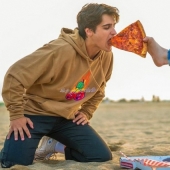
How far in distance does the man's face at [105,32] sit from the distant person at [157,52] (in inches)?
15.0

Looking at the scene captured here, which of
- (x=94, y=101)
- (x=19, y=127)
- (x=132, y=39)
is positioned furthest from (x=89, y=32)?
Result: (x=19, y=127)

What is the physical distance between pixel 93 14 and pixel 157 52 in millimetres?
781

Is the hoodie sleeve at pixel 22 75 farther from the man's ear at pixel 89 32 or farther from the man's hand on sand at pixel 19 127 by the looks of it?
the man's ear at pixel 89 32

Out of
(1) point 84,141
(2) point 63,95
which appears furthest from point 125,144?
(2) point 63,95

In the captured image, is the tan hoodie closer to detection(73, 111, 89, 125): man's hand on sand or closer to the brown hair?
detection(73, 111, 89, 125): man's hand on sand

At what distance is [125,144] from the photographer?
19.8 feet

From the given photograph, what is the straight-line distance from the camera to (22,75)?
409cm

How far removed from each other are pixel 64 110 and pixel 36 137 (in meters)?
0.41

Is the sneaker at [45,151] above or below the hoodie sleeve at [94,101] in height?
below

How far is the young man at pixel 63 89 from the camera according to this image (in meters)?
4.15

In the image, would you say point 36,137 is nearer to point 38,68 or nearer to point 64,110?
point 64,110

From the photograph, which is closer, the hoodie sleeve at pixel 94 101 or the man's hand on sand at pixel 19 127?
the man's hand on sand at pixel 19 127

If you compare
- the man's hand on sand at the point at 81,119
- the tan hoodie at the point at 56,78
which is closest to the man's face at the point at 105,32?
the tan hoodie at the point at 56,78

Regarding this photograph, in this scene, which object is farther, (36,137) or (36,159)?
(36,159)
